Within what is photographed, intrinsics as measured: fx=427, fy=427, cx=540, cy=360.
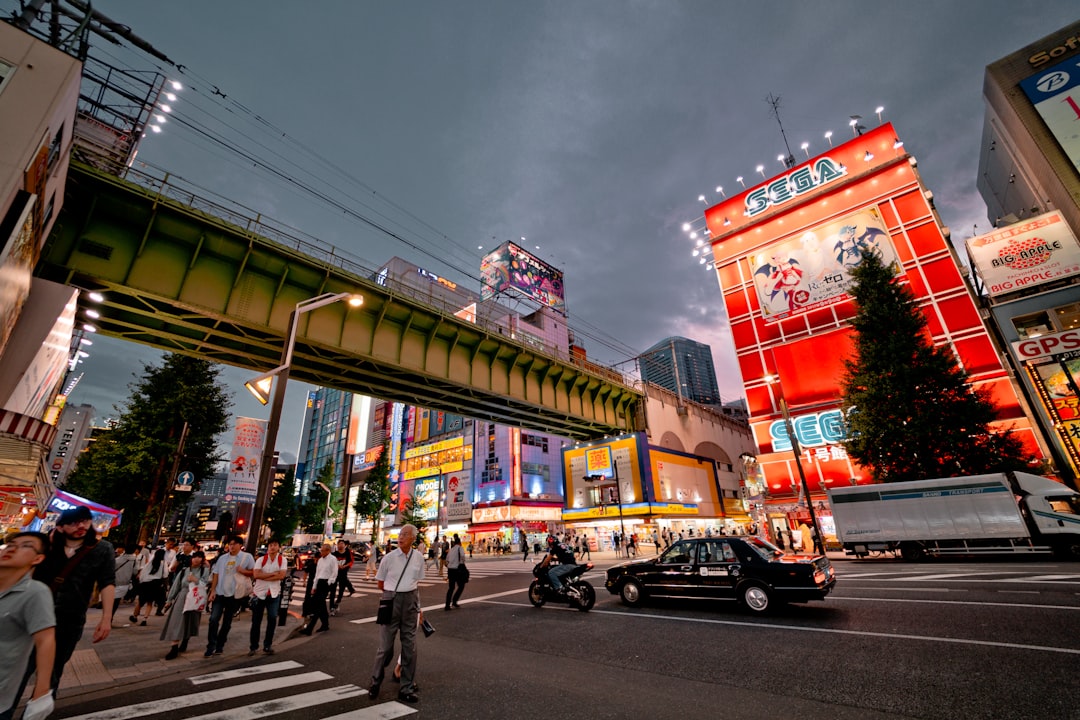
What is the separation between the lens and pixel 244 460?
1496 centimetres

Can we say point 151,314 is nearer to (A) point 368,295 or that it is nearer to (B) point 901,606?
(A) point 368,295

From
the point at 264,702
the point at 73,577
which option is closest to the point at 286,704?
the point at 264,702

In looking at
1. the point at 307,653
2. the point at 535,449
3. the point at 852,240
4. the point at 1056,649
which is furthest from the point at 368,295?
the point at 535,449

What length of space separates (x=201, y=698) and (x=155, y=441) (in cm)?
2225

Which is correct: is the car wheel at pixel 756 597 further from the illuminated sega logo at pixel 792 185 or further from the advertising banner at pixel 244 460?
the illuminated sega logo at pixel 792 185

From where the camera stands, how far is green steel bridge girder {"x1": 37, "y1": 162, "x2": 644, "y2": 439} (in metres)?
12.8

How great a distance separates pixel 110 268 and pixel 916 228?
42.9 meters

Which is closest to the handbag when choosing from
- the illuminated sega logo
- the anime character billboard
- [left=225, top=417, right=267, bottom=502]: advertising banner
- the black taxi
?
the black taxi

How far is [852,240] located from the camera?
1233 inches

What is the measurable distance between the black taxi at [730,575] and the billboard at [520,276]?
50.1 metres

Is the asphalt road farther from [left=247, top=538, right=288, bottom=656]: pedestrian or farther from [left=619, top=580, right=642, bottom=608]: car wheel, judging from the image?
[left=619, top=580, right=642, bottom=608]: car wheel

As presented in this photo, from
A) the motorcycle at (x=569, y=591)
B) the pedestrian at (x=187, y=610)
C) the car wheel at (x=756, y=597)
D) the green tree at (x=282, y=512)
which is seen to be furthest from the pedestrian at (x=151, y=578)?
the green tree at (x=282, y=512)

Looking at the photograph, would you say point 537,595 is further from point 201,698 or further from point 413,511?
point 413,511

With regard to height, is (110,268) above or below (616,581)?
above
